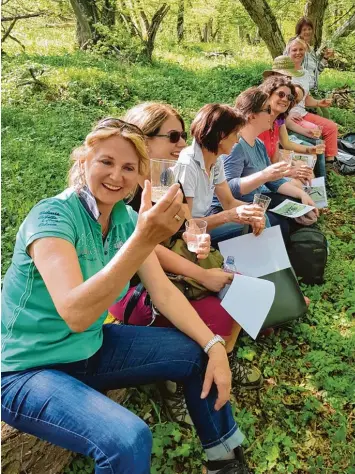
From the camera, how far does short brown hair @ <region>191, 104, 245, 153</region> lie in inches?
116

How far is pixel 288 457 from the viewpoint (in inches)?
91.6

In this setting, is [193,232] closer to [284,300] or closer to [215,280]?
[215,280]

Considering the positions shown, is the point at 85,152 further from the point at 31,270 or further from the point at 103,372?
the point at 103,372

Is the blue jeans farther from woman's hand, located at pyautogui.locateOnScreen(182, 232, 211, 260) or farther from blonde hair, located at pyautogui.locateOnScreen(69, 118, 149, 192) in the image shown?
blonde hair, located at pyautogui.locateOnScreen(69, 118, 149, 192)

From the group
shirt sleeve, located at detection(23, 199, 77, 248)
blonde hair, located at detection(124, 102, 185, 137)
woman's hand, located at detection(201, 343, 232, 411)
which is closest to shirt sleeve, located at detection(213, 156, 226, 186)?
blonde hair, located at detection(124, 102, 185, 137)

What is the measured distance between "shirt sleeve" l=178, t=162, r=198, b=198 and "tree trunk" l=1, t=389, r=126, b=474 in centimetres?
168

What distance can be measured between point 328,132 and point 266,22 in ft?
9.68

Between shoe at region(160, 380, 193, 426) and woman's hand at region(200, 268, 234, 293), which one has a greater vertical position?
woman's hand at region(200, 268, 234, 293)

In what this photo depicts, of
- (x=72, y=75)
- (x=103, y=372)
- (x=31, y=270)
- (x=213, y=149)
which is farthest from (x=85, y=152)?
(x=72, y=75)

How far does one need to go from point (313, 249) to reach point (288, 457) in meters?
1.84

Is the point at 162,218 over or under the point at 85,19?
under

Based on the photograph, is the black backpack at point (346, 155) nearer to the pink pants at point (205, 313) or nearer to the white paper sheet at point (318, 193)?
the white paper sheet at point (318, 193)

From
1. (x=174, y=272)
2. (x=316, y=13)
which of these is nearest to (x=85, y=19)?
(x=316, y=13)

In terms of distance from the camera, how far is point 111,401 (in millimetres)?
1647
